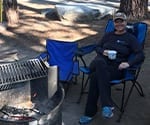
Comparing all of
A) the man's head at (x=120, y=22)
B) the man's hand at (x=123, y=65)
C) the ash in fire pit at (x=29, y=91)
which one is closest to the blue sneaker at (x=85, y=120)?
the ash in fire pit at (x=29, y=91)

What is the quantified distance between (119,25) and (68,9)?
17.1ft

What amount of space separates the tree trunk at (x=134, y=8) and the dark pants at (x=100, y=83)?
452 centimetres

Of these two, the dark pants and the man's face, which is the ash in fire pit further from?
the man's face

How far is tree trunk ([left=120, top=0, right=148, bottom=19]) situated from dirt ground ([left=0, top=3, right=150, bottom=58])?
0.79 ft

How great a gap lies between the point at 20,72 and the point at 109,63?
1.17 meters

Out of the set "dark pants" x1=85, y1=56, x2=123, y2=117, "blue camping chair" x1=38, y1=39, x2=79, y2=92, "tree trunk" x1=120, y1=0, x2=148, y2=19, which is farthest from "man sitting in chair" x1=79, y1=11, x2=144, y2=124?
"tree trunk" x1=120, y1=0, x2=148, y2=19

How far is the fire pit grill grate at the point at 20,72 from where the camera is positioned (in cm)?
434

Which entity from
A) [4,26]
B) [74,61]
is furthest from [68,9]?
[74,61]

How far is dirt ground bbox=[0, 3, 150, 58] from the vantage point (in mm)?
8133

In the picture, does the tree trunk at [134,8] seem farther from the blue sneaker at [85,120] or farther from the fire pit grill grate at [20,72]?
the fire pit grill grate at [20,72]

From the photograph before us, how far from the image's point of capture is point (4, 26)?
928cm

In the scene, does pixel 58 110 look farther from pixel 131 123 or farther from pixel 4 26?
pixel 4 26

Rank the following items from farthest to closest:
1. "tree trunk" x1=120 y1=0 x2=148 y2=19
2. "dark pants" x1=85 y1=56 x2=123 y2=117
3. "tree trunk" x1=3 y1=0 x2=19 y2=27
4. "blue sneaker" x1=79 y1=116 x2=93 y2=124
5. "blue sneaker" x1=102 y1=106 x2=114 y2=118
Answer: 1. "tree trunk" x1=3 y1=0 x2=19 y2=27
2. "tree trunk" x1=120 y1=0 x2=148 y2=19
3. "blue sneaker" x1=79 y1=116 x2=93 y2=124
4. "dark pants" x1=85 y1=56 x2=123 y2=117
5. "blue sneaker" x1=102 y1=106 x2=114 y2=118

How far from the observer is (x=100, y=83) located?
4629mm
